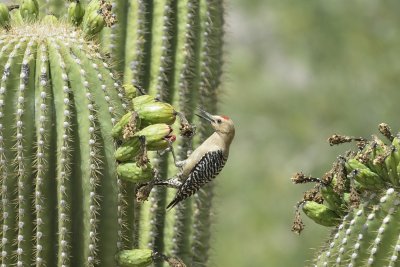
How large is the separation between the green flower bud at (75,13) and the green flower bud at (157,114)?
0.52m

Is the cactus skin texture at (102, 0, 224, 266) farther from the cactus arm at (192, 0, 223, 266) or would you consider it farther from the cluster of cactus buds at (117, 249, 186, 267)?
the cluster of cactus buds at (117, 249, 186, 267)

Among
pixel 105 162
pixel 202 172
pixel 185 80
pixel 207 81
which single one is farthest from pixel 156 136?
pixel 207 81

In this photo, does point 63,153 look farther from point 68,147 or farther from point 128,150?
point 128,150

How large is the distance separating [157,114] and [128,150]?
6.3 inches

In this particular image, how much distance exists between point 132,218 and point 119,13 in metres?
1.23

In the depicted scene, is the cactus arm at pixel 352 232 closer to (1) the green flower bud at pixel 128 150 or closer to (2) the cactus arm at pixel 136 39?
(1) the green flower bud at pixel 128 150

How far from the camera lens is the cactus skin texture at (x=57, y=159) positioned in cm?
382

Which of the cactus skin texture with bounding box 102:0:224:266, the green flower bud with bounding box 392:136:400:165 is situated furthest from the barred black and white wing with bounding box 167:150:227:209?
the green flower bud with bounding box 392:136:400:165

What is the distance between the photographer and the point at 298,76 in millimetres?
15070

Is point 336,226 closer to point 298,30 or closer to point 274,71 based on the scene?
point 298,30

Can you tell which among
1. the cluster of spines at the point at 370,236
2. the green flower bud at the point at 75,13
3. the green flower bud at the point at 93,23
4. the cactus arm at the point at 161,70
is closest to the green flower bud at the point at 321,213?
the cluster of spines at the point at 370,236

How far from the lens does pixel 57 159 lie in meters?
3.83

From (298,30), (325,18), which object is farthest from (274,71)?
(325,18)

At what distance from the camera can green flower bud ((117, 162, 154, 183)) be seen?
12.6ft
